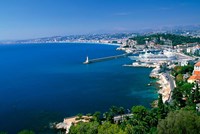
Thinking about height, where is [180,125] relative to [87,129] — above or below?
above

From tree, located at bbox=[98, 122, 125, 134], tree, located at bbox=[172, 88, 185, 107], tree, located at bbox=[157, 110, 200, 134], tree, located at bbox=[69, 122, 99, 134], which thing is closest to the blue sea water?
tree, located at bbox=[172, 88, 185, 107]

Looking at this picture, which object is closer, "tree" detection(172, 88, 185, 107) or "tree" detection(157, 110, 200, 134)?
"tree" detection(157, 110, 200, 134)

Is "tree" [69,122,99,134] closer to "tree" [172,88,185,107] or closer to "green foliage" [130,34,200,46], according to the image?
"tree" [172,88,185,107]

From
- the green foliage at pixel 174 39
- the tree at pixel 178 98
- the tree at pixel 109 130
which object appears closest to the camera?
the tree at pixel 109 130

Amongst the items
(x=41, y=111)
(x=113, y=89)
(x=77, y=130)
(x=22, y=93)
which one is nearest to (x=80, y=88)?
(x=113, y=89)

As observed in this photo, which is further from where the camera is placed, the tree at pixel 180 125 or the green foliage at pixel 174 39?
the green foliage at pixel 174 39

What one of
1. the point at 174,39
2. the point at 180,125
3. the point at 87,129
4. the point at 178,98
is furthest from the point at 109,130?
the point at 174,39

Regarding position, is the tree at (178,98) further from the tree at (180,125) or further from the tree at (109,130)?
Answer: the tree at (109,130)

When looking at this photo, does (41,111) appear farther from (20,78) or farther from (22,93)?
(20,78)

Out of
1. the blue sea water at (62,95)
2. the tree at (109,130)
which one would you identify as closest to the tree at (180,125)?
the tree at (109,130)

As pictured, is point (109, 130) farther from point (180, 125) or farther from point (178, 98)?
point (178, 98)

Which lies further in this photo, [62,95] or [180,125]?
[62,95]
